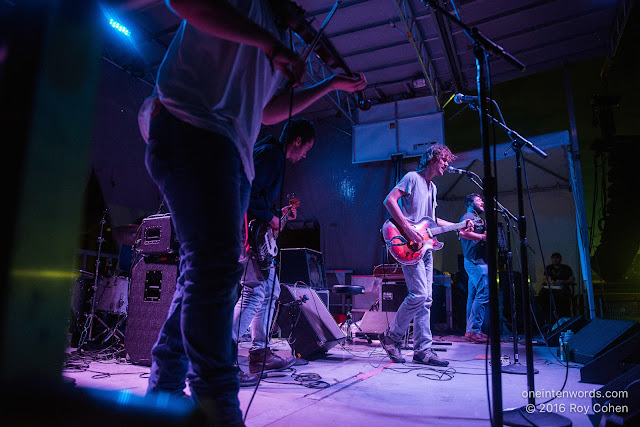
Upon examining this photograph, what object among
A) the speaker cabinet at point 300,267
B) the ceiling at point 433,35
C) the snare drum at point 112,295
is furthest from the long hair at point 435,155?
the snare drum at point 112,295

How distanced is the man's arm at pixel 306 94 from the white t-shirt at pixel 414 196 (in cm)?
272

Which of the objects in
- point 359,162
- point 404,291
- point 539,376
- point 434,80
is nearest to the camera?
point 539,376

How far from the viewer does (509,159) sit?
1007 cm

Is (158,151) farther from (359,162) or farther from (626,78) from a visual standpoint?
(626,78)

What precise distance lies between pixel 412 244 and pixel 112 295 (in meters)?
3.93

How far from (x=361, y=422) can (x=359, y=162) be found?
29.9 feet

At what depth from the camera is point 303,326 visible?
172 inches

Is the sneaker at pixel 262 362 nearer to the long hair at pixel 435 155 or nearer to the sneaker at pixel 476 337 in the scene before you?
the long hair at pixel 435 155

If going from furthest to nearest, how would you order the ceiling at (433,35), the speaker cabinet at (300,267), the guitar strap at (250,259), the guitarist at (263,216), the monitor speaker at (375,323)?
1. the ceiling at (433,35)
2. the speaker cabinet at (300,267)
3. the monitor speaker at (375,323)
4. the guitar strap at (250,259)
5. the guitarist at (263,216)

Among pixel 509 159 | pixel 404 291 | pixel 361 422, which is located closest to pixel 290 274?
pixel 404 291

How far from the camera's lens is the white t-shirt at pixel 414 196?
452 cm

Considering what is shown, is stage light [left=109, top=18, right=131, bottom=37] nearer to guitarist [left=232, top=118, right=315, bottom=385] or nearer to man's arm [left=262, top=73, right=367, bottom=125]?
guitarist [left=232, top=118, right=315, bottom=385]

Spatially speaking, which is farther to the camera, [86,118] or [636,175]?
[636,175]

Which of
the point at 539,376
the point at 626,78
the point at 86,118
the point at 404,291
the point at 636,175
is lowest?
the point at 539,376
